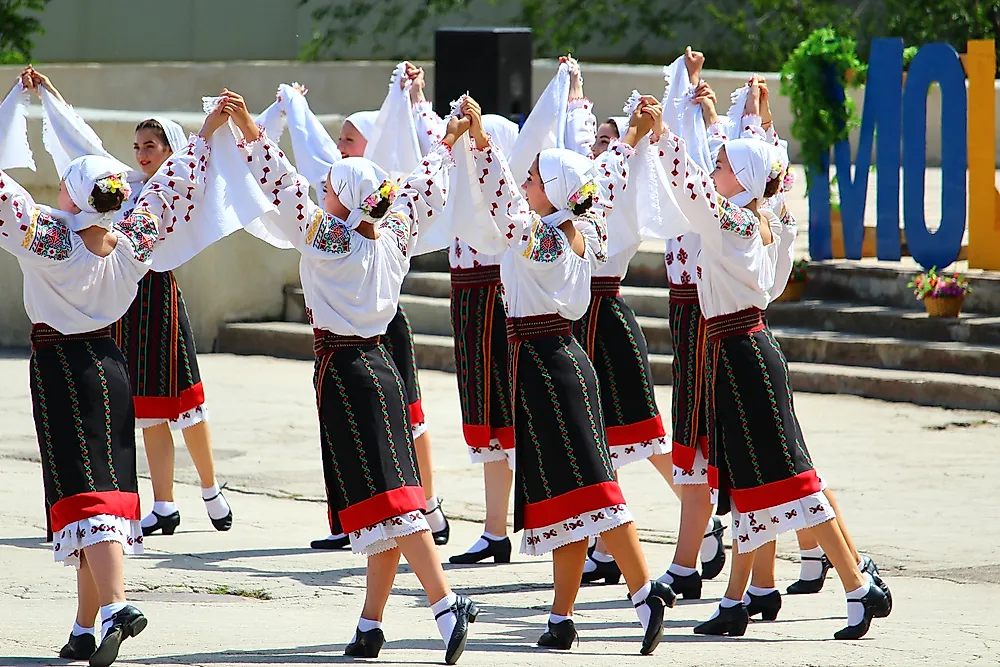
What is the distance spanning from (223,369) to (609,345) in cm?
579

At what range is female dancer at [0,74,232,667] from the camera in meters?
5.21

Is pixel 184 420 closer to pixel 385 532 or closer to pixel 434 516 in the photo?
pixel 434 516

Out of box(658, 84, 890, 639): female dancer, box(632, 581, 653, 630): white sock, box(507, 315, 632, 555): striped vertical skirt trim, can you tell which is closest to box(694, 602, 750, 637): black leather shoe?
box(658, 84, 890, 639): female dancer

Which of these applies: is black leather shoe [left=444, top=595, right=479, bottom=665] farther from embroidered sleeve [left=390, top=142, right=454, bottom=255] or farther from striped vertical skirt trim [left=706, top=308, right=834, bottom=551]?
embroidered sleeve [left=390, top=142, right=454, bottom=255]

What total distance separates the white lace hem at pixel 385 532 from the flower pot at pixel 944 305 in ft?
20.8

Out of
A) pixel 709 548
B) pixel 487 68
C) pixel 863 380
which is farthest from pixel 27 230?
pixel 487 68

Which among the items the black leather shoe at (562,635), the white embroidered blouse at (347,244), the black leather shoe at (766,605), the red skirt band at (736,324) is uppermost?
the white embroidered blouse at (347,244)

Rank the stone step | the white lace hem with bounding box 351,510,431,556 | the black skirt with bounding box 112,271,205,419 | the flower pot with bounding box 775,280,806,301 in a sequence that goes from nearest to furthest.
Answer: the white lace hem with bounding box 351,510,431,556 → the black skirt with bounding box 112,271,205,419 → the stone step → the flower pot with bounding box 775,280,806,301

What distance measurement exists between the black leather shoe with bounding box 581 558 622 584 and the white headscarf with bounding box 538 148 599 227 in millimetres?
1691

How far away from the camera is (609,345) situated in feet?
22.5

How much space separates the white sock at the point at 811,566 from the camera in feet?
21.3

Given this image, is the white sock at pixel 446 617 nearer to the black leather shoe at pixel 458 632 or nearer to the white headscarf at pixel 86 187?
the black leather shoe at pixel 458 632

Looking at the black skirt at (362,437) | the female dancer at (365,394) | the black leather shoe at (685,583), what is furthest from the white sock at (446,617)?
the black leather shoe at (685,583)

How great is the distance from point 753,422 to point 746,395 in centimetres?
10
